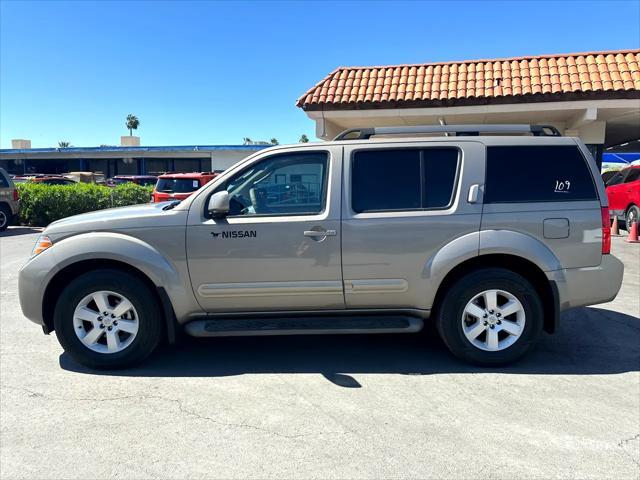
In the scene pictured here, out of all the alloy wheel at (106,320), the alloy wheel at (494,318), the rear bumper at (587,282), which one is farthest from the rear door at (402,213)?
the alloy wheel at (106,320)

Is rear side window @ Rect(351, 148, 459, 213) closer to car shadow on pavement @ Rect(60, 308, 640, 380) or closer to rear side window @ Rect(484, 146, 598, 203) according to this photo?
rear side window @ Rect(484, 146, 598, 203)

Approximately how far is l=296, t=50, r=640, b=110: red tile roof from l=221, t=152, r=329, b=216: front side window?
6439mm

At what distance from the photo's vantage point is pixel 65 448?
9.84ft

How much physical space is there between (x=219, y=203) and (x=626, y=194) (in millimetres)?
12743

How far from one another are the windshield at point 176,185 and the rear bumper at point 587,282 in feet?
37.0

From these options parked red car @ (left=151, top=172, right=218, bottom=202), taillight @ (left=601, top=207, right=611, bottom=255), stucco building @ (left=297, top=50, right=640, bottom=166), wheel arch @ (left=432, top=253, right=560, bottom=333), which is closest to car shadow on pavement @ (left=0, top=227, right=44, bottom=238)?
parked red car @ (left=151, top=172, right=218, bottom=202)

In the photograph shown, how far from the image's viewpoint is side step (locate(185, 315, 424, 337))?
13.2ft

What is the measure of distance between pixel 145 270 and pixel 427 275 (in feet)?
7.70

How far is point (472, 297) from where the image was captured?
4.05 metres

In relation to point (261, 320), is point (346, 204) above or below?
above

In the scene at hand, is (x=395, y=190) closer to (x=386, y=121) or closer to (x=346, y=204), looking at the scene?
(x=346, y=204)

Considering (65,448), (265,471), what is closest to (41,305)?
(65,448)

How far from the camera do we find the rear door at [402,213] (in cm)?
402

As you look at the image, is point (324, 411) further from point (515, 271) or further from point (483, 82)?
point (483, 82)
